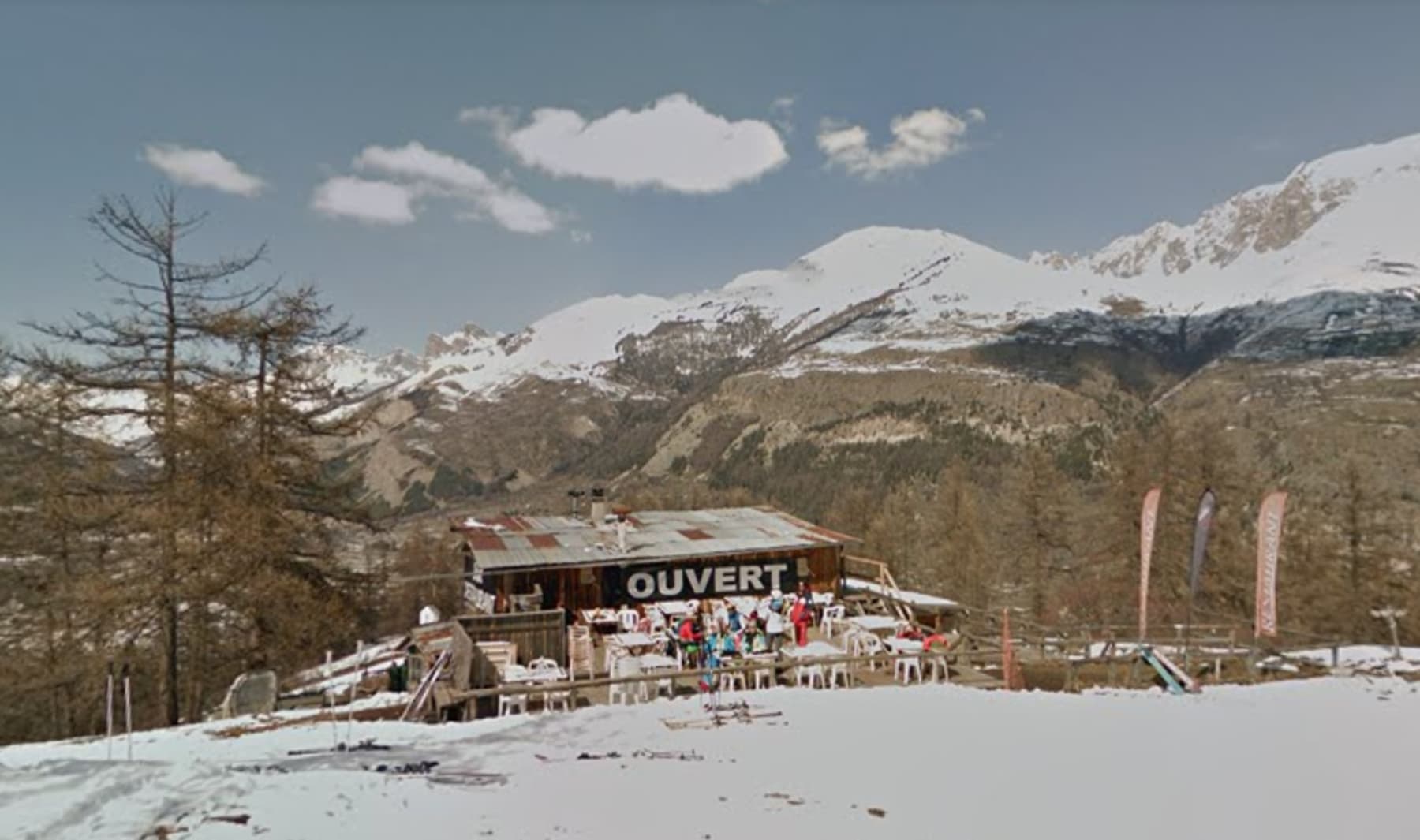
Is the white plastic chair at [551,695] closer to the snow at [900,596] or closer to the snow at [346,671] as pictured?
the snow at [346,671]

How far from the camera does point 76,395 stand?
17.3 m

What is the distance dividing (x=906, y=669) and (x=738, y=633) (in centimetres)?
355

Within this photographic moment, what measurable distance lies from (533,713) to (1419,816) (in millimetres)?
11628

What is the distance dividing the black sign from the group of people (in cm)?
236

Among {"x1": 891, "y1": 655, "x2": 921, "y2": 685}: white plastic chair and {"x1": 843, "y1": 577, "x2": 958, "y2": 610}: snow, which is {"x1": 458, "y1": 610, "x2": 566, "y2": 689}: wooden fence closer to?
{"x1": 891, "y1": 655, "x2": 921, "y2": 685}: white plastic chair

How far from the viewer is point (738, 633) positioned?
16750 mm

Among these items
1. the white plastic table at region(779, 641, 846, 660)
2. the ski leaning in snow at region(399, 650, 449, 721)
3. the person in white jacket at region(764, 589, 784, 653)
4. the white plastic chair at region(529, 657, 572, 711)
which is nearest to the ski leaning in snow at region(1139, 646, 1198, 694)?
the white plastic table at region(779, 641, 846, 660)

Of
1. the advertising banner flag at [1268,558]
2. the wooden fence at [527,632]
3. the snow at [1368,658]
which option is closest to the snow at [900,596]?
the snow at [1368,658]

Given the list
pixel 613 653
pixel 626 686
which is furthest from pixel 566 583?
pixel 626 686

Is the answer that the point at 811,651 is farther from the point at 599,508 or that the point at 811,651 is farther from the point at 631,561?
the point at 599,508

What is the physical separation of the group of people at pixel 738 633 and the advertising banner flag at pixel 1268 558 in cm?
896

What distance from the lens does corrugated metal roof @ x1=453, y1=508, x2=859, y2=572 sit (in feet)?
67.2

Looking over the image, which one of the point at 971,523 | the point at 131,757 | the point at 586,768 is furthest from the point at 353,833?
the point at 971,523

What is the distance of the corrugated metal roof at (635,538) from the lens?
20.5m
